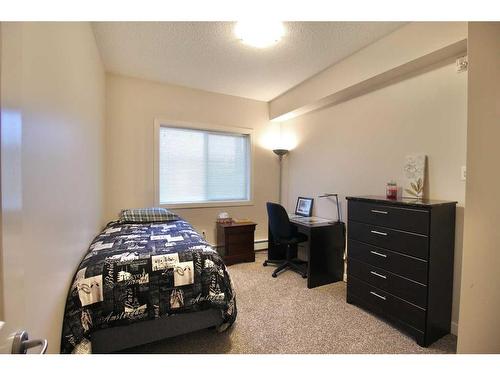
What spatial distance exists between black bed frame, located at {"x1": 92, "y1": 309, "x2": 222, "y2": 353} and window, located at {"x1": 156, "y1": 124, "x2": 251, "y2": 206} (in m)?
2.04

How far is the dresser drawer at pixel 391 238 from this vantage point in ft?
5.50

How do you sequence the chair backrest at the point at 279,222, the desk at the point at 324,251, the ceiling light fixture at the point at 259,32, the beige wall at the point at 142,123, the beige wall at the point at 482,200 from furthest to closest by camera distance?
the beige wall at the point at 142,123 → the chair backrest at the point at 279,222 → the desk at the point at 324,251 → the ceiling light fixture at the point at 259,32 → the beige wall at the point at 482,200

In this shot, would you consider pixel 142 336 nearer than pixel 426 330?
Yes

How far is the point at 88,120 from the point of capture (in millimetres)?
2008

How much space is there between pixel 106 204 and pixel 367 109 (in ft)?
11.1

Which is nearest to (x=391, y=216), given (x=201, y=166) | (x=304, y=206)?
(x=304, y=206)

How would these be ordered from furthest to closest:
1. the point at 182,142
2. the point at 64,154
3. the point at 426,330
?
the point at 182,142
the point at 426,330
the point at 64,154

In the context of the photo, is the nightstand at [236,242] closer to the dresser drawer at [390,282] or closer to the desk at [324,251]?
the desk at [324,251]

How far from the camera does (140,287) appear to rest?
149cm

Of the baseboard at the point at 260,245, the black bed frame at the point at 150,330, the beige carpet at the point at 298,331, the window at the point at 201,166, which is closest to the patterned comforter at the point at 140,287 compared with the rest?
the black bed frame at the point at 150,330

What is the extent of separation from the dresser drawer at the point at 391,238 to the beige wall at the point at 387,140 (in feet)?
1.31

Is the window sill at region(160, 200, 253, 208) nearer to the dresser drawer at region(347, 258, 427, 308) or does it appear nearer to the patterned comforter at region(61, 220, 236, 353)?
the patterned comforter at region(61, 220, 236, 353)
